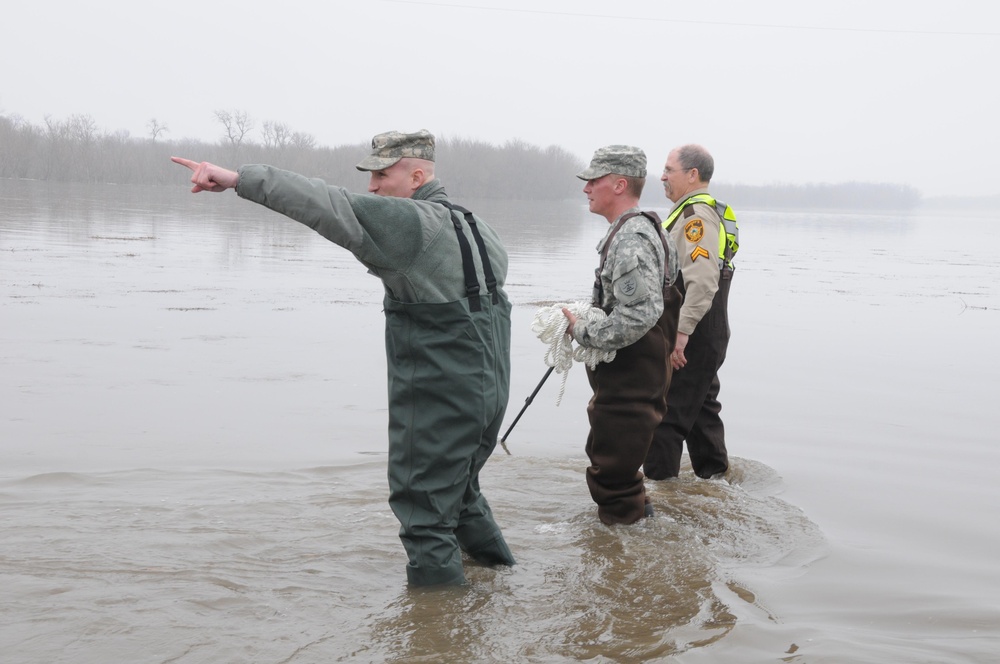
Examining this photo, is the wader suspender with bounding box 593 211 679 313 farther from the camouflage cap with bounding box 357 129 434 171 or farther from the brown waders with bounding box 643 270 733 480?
the camouflage cap with bounding box 357 129 434 171

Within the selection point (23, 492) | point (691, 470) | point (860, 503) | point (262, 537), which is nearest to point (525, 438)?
point (691, 470)

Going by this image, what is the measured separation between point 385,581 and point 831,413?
5.44 m

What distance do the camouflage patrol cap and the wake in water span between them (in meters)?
1.80

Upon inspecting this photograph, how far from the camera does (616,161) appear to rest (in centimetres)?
496

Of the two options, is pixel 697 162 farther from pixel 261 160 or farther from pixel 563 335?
pixel 261 160

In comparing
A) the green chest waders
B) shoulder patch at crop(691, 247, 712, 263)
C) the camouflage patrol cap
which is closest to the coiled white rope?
the camouflage patrol cap

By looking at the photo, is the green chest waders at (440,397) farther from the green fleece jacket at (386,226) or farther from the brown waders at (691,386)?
the brown waders at (691,386)

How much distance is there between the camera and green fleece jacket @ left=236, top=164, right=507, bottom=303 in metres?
3.54

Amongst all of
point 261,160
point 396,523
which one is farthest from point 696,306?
point 261,160

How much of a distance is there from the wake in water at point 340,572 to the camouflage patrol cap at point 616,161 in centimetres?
180

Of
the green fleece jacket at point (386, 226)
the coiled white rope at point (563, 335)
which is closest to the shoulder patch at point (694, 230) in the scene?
the coiled white rope at point (563, 335)

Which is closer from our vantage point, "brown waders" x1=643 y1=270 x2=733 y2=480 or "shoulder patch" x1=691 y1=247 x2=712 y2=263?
"shoulder patch" x1=691 y1=247 x2=712 y2=263

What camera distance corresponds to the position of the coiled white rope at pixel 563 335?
4.91m

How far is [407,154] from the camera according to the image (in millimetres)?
4098
